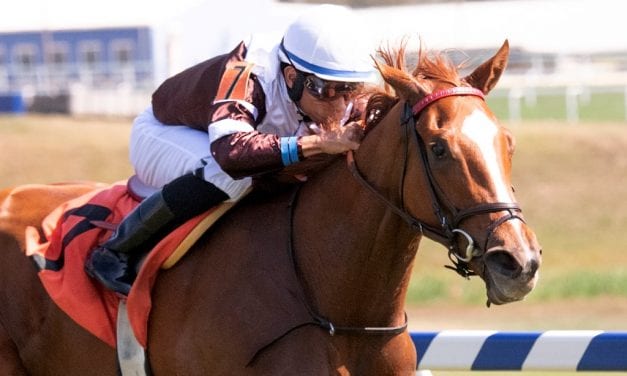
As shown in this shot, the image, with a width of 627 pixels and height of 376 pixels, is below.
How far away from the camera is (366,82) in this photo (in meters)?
5.02

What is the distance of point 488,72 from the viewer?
4742 mm

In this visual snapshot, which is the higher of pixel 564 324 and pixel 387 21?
pixel 564 324

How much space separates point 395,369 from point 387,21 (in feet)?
86.7

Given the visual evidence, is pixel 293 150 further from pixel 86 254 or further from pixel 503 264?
pixel 86 254

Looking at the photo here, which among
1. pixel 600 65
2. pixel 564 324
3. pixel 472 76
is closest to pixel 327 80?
pixel 472 76

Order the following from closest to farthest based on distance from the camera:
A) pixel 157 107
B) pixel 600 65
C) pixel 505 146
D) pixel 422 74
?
pixel 505 146 → pixel 422 74 → pixel 157 107 → pixel 600 65

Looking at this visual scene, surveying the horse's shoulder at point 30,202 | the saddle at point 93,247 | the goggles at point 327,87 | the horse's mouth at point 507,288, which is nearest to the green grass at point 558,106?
the horse's shoulder at point 30,202

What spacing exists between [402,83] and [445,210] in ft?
1.71

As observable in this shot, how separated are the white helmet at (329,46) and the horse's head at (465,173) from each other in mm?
309

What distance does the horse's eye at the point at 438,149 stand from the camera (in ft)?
14.4

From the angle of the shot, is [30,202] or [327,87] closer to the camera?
[327,87]

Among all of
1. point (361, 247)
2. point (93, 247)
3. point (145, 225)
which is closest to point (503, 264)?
point (361, 247)

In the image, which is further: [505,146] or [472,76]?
[472,76]

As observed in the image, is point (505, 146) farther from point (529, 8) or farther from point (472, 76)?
point (529, 8)
